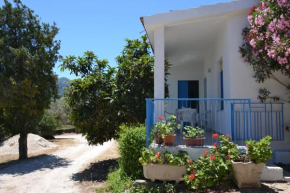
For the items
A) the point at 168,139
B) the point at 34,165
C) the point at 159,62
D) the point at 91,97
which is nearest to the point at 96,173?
the point at 91,97

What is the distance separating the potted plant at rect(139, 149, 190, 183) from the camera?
5703mm

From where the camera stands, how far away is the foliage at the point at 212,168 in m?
5.44

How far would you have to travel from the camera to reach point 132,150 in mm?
7129

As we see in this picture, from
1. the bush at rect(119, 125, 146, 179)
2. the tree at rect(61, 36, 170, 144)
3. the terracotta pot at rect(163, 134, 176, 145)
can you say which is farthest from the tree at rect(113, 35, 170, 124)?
the terracotta pot at rect(163, 134, 176, 145)

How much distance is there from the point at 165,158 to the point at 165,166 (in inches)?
6.2

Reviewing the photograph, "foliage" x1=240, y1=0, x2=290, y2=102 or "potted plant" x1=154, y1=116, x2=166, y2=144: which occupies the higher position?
"foliage" x1=240, y1=0, x2=290, y2=102

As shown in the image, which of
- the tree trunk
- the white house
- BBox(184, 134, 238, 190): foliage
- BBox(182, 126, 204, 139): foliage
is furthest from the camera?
the tree trunk

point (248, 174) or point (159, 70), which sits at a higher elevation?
point (159, 70)

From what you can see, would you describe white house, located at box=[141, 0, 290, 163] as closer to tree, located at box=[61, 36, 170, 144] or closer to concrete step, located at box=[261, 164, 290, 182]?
concrete step, located at box=[261, 164, 290, 182]

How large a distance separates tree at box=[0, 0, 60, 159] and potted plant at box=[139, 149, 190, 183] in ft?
33.0

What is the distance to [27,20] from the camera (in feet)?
50.7

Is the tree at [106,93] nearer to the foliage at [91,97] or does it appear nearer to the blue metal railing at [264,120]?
the foliage at [91,97]

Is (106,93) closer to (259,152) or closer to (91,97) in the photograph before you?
(91,97)

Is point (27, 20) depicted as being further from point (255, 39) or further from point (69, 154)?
point (255, 39)
